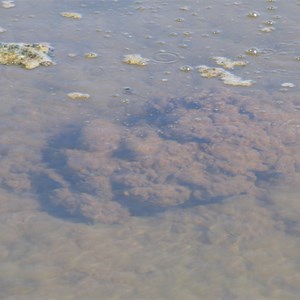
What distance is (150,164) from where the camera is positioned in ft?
16.7

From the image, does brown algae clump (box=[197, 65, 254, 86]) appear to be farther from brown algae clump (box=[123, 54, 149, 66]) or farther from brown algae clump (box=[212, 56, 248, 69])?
brown algae clump (box=[123, 54, 149, 66])

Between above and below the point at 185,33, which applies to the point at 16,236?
below

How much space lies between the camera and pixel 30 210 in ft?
15.1

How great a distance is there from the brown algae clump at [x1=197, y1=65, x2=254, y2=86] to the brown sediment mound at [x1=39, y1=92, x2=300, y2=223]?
0.37 meters

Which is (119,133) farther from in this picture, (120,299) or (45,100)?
(120,299)

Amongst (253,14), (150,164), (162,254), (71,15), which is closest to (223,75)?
(253,14)

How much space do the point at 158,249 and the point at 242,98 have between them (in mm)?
2147

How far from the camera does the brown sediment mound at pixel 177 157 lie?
4.76 meters

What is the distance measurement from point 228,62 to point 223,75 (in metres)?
0.29

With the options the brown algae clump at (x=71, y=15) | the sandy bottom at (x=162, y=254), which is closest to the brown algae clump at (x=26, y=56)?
the brown algae clump at (x=71, y=15)

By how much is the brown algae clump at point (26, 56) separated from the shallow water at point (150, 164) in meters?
0.12

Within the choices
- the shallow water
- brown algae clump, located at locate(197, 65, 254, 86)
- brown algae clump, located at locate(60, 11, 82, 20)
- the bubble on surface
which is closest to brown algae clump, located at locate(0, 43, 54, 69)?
the shallow water

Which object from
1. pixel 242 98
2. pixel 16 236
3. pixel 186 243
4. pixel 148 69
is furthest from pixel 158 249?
pixel 148 69

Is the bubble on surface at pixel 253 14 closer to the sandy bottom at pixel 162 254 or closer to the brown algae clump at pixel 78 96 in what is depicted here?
the brown algae clump at pixel 78 96
